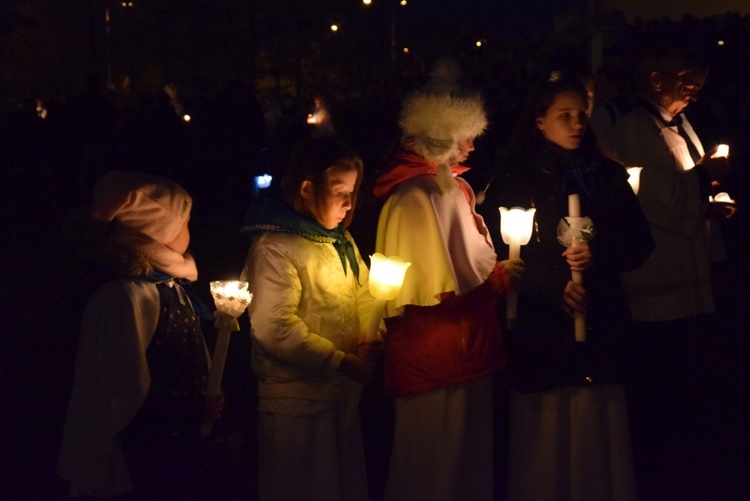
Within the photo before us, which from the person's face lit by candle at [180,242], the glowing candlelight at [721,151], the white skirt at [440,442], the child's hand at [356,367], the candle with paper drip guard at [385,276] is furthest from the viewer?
the glowing candlelight at [721,151]

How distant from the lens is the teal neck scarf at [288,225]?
12.7 ft

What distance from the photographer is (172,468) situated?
3627mm

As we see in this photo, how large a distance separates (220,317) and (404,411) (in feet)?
3.76

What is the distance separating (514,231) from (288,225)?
92cm

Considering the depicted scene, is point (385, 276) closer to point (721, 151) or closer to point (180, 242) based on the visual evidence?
point (180, 242)

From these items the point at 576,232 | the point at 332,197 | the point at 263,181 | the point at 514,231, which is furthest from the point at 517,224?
the point at 263,181

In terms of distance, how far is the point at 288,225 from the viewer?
3.86 meters

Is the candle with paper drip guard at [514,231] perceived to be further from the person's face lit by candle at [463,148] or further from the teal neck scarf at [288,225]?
the teal neck scarf at [288,225]

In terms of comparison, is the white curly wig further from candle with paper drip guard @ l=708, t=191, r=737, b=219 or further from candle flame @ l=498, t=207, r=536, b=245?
candle with paper drip guard @ l=708, t=191, r=737, b=219

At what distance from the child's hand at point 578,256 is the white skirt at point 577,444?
0.60 meters

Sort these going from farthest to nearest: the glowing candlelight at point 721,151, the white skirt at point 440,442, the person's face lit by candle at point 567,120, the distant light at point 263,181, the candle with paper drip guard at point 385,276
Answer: the distant light at point 263,181 < the glowing candlelight at point 721,151 < the person's face lit by candle at point 567,120 < the white skirt at point 440,442 < the candle with paper drip guard at point 385,276

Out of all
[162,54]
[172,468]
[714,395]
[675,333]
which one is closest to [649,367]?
[675,333]

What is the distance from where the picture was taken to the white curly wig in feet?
13.3

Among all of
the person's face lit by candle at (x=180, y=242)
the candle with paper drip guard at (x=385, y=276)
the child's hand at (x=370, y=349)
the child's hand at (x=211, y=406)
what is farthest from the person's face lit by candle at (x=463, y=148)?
the child's hand at (x=211, y=406)
